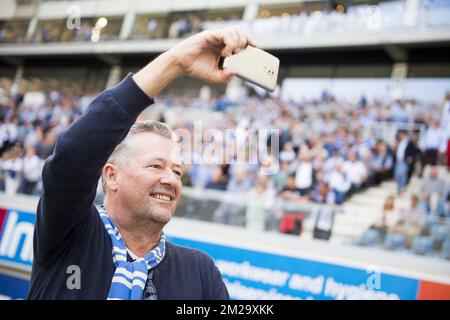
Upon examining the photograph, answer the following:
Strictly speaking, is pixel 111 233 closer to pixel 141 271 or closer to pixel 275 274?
pixel 141 271

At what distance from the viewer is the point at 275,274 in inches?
231

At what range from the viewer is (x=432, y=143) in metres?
8.59

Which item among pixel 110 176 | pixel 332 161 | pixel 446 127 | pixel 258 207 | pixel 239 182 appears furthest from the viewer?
pixel 446 127


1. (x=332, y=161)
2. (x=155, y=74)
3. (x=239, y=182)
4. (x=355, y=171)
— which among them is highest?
(x=332, y=161)

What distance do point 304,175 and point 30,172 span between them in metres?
5.03

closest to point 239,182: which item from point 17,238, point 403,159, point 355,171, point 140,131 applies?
point 355,171

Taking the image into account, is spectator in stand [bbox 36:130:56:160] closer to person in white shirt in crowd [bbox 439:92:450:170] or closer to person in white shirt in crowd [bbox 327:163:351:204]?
person in white shirt in crowd [bbox 327:163:351:204]

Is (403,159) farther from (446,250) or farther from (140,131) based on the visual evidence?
(140,131)

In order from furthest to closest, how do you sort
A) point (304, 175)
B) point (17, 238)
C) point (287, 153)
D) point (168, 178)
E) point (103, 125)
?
point (287, 153) → point (304, 175) → point (17, 238) → point (168, 178) → point (103, 125)

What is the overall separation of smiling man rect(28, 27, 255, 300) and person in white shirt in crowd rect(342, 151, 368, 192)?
6392mm

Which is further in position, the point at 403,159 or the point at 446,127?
the point at 446,127

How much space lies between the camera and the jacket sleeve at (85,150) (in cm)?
131

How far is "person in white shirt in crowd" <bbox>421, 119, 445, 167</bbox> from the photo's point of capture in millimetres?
8263
